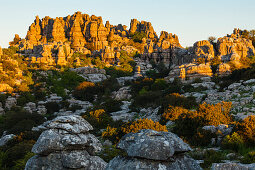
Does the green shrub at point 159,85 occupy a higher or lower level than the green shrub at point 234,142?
higher

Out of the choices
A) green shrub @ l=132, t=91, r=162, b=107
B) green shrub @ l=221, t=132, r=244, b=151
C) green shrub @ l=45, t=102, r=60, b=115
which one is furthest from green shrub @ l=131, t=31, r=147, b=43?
green shrub @ l=221, t=132, r=244, b=151

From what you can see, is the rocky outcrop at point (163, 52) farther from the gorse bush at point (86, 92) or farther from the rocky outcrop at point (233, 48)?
the gorse bush at point (86, 92)

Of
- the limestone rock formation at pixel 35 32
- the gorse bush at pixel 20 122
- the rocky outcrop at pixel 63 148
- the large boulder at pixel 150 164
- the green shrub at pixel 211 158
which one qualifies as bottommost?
the gorse bush at pixel 20 122

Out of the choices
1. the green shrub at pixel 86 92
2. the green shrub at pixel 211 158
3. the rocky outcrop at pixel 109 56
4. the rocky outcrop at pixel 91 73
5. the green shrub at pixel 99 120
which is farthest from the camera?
the rocky outcrop at pixel 109 56

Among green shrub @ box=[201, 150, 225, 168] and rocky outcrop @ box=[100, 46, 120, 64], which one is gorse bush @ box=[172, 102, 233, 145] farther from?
rocky outcrop @ box=[100, 46, 120, 64]

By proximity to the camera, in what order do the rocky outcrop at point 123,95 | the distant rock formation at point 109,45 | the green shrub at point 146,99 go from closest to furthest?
1. the green shrub at point 146,99
2. the rocky outcrop at point 123,95
3. the distant rock formation at point 109,45

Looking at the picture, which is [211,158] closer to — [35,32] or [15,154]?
[15,154]

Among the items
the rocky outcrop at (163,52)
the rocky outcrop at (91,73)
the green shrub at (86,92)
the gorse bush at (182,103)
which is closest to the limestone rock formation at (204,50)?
the rocky outcrop at (163,52)

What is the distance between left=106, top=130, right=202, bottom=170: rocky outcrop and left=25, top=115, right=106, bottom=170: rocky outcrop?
274 cm

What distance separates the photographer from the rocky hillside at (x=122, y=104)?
6617mm

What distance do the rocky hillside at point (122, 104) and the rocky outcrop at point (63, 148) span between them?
0.03 metres

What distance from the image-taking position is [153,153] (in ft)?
13.0

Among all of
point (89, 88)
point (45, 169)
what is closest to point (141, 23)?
point (89, 88)

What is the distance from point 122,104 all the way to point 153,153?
23.0 metres
